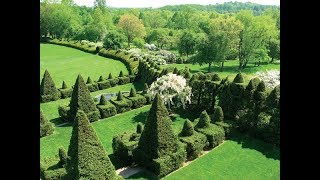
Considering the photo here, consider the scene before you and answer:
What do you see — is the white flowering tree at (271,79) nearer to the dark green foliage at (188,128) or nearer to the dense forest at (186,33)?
the dense forest at (186,33)

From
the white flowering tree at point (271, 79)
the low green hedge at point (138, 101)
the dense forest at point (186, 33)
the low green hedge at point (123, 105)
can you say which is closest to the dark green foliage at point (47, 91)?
the low green hedge at point (123, 105)

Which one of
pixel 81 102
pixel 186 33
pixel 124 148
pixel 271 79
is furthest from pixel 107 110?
pixel 186 33

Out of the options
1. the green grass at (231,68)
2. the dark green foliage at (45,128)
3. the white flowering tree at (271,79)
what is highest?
the green grass at (231,68)

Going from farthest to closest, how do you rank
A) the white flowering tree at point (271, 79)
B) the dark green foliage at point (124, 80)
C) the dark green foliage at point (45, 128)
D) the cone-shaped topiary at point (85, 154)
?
the dark green foliage at point (124, 80) → the white flowering tree at point (271, 79) → the dark green foliage at point (45, 128) → the cone-shaped topiary at point (85, 154)

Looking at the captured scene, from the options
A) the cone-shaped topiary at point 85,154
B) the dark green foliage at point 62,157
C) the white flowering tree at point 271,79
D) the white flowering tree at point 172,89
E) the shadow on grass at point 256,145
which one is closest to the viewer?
the cone-shaped topiary at point 85,154

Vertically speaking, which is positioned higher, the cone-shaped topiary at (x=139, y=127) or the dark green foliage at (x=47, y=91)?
the dark green foliage at (x=47, y=91)

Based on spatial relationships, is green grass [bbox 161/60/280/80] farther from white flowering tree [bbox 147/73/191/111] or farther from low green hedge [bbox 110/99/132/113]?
low green hedge [bbox 110/99/132/113]
